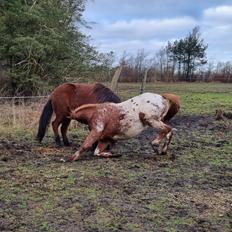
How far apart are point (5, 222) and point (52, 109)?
421cm

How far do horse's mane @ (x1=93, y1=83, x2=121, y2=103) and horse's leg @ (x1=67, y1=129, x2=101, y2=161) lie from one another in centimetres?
102

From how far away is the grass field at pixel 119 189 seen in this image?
10.7 ft

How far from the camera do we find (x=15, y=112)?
9.88 meters

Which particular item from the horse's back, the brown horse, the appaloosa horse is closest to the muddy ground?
the appaloosa horse

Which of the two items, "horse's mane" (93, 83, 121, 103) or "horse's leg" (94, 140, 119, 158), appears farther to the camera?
"horse's mane" (93, 83, 121, 103)

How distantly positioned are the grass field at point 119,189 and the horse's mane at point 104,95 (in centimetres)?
79

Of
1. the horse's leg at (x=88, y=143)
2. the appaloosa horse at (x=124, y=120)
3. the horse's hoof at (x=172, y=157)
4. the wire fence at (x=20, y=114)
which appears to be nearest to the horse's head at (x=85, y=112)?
the appaloosa horse at (x=124, y=120)

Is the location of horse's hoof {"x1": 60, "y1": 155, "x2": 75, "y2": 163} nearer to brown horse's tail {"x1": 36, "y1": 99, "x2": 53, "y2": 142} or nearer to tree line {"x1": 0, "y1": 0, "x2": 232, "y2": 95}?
brown horse's tail {"x1": 36, "y1": 99, "x2": 53, "y2": 142}

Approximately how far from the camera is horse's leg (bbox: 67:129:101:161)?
5.66m

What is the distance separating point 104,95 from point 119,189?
2.90m

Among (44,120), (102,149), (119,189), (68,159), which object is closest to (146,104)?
(102,149)

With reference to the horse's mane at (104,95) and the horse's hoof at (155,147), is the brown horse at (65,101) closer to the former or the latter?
the horse's mane at (104,95)

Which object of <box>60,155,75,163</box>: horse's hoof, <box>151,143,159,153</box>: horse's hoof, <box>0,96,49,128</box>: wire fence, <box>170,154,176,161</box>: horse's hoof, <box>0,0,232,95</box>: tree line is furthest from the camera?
<box>0,0,232,95</box>: tree line

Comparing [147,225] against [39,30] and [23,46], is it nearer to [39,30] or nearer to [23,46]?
[23,46]
